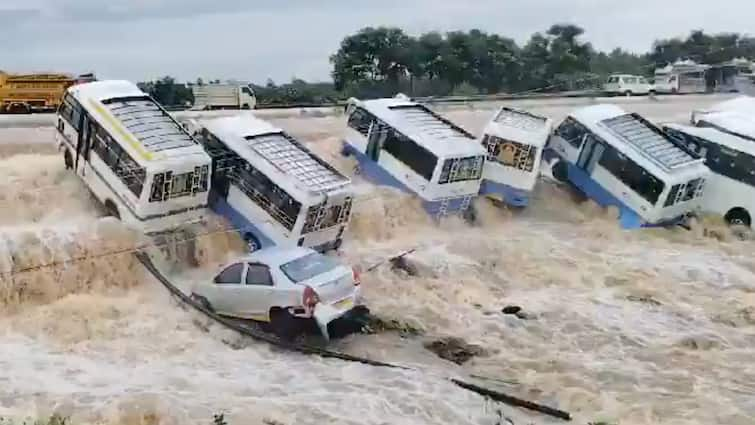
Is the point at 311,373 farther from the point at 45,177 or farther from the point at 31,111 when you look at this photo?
the point at 31,111

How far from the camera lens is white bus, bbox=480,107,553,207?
85.4ft

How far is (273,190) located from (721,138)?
43.0ft

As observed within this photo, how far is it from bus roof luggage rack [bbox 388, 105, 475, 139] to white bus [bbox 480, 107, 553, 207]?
2.63 ft

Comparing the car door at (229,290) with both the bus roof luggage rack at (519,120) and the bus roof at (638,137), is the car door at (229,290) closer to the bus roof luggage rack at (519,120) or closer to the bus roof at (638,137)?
the bus roof luggage rack at (519,120)

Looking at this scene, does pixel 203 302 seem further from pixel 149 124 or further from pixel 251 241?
pixel 149 124

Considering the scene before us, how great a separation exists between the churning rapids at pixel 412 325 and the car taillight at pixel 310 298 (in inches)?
30.2

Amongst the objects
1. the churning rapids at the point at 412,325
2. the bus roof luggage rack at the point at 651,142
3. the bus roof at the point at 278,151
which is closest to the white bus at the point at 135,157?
the churning rapids at the point at 412,325

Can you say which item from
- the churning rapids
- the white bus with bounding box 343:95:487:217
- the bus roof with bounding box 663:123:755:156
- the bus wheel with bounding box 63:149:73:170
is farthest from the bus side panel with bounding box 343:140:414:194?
the bus roof with bounding box 663:123:755:156

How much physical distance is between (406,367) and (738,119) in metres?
16.4

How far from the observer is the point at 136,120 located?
66.2ft

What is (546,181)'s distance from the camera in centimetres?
2836

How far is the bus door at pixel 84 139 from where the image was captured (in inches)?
806


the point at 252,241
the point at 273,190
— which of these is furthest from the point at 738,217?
the point at 252,241

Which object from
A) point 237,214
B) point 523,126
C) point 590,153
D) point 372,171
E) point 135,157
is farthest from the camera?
point 590,153
